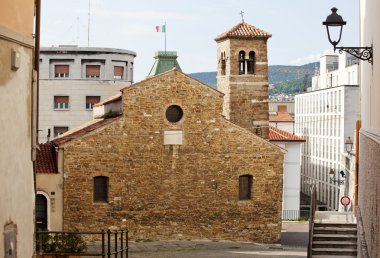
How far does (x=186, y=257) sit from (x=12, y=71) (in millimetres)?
21856

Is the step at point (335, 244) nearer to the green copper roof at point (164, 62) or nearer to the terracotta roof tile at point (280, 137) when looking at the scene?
the terracotta roof tile at point (280, 137)

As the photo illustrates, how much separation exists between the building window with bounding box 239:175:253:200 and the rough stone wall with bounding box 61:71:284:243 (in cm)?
28

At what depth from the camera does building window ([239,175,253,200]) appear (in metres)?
36.6

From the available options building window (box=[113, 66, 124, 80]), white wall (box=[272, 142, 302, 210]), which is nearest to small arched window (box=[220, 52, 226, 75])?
white wall (box=[272, 142, 302, 210])

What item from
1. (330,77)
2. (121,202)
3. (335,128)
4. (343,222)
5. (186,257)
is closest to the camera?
(343,222)

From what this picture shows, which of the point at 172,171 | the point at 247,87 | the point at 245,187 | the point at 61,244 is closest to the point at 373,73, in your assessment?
the point at 61,244

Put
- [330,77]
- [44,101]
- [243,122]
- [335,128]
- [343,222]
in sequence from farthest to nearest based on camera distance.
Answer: [330,77], [335,128], [44,101], [243,122], [343,222]

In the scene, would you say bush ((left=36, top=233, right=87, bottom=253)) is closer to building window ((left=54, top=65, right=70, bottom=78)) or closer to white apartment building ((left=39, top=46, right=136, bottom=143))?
white apartment building ((left=39, top=46, right=136, bottom=143))

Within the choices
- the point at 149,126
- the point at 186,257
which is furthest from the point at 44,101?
the point at 186,257

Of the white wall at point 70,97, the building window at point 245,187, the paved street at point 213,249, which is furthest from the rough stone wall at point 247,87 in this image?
the white wall at point 70,97

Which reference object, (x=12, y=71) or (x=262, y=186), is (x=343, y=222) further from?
(x=12, y=71)

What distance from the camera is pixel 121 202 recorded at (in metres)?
35.3

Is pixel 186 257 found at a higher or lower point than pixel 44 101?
lower

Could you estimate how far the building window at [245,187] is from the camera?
3662cm
